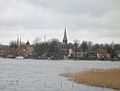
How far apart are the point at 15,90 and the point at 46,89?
380 cm

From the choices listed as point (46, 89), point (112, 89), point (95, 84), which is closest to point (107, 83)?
point (95, 84)

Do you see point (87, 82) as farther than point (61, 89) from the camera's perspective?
Yes

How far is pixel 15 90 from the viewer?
38.6 meters

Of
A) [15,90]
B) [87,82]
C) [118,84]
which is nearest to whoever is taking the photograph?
[15,90]

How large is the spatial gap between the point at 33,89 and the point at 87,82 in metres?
9.70

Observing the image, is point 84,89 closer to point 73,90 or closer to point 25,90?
point 73,90

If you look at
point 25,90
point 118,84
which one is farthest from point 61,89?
point 118,84

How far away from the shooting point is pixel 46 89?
40531 mm

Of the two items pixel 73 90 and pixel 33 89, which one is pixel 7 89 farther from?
pixel 73 90

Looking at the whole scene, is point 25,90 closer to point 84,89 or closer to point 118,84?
point 84,89

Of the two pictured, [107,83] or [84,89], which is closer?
[84,89]

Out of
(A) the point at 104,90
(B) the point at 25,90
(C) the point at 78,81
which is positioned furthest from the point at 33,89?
(C) the point at 78,81

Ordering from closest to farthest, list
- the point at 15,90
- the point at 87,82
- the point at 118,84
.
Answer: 1. the point at 15,90
2. the point at 118,84
3. the point at 87,82

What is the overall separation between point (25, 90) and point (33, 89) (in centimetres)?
147
